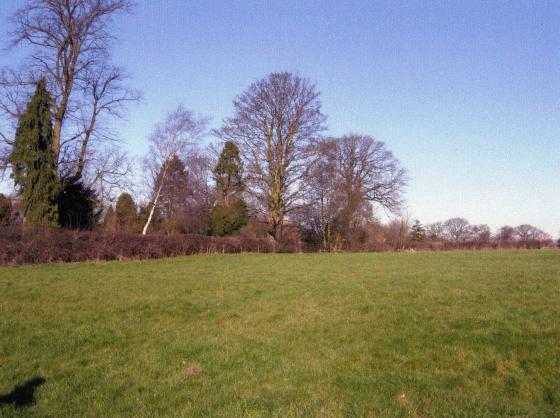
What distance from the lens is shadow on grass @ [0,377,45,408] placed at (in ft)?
14.3

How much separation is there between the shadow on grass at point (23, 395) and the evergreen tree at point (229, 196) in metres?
28.4

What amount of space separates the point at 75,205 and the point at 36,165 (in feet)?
14.6

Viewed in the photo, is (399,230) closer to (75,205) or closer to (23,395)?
(75,205)

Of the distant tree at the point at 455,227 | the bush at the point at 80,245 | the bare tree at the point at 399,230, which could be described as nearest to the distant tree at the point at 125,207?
the bush at the point at 80,245

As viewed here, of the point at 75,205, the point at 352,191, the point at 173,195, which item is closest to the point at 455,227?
the point at 352,191

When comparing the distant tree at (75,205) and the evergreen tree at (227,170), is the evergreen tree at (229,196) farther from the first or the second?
the distant tree at (75,205)

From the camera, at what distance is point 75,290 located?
34.5 feet

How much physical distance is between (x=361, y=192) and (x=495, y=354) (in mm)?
36430

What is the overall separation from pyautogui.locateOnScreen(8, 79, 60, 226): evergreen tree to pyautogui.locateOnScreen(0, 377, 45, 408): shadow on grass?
737 inches

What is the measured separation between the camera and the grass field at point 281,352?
441 centimetres

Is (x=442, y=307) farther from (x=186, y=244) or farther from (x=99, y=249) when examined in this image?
(x=186, y=244)

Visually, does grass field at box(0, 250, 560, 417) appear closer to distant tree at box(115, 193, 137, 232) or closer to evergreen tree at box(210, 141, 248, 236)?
evergreen tree at box(210, 141, 248, 236)

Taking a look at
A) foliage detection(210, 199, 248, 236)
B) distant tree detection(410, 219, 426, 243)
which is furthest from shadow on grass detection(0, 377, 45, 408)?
distant tree detection(410, 219, 426, 243)

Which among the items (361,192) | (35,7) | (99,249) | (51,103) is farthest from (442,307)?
(361,192)
